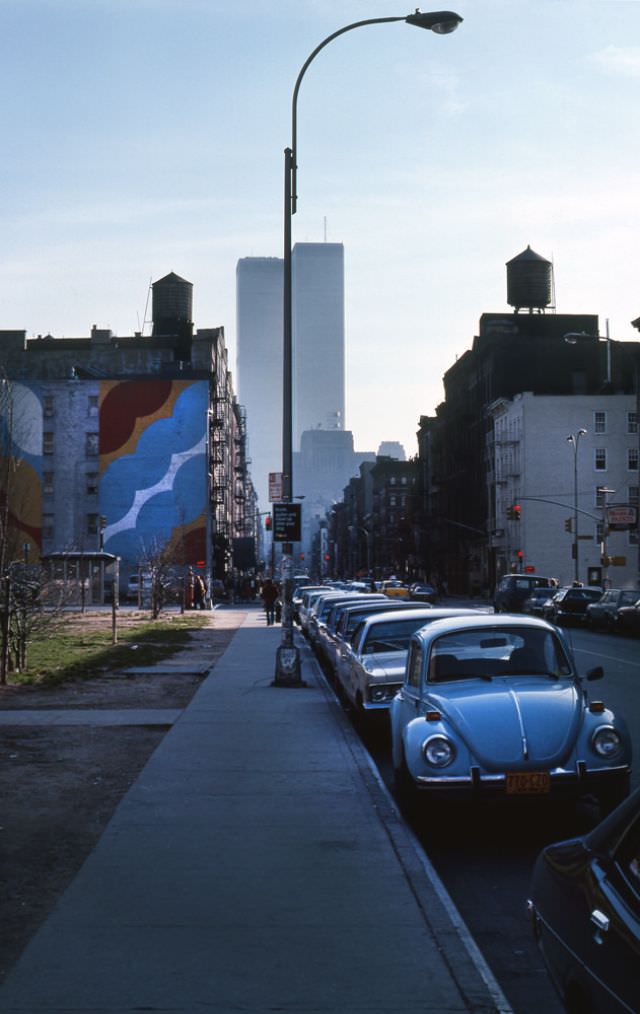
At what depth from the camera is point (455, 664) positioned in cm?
1084

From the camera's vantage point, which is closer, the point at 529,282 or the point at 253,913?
the point at 253,913

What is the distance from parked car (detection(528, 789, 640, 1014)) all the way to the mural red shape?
90495mm

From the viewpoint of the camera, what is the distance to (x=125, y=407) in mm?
93938

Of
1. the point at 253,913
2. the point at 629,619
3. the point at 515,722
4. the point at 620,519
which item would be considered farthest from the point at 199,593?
the point at 253,913

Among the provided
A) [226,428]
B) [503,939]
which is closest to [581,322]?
[226,428]

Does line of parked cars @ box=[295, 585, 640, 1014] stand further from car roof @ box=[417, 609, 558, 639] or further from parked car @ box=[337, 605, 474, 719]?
parked car @ box=[337, 605, 474, 719]

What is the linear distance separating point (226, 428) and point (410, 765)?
11661 centimetres

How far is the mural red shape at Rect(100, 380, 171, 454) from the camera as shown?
9381cm

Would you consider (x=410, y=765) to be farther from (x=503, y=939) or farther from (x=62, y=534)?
(x=62, y=534)

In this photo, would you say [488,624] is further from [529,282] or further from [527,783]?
[529,282]

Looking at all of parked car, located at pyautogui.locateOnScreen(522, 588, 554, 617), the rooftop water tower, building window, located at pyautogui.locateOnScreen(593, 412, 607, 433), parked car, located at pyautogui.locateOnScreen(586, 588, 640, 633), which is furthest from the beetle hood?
the rooftop water tower

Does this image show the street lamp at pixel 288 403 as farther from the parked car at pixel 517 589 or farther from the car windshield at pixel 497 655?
the parked car at pixel 517 589

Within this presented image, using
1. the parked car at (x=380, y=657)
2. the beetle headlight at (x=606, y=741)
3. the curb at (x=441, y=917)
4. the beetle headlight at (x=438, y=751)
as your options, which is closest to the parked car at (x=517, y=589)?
the parked car at (x=380, y=657)

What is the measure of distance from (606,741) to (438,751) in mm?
1328
